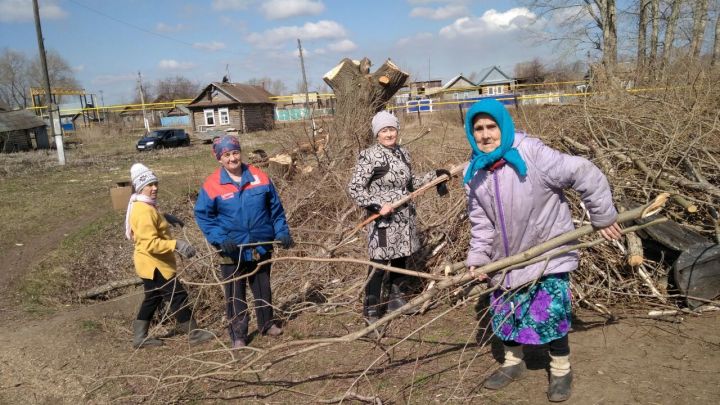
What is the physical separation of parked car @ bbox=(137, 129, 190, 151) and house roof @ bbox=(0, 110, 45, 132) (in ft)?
21.0

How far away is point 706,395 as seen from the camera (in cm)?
243

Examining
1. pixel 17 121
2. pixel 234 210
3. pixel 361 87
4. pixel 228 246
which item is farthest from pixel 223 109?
pixel 228 246

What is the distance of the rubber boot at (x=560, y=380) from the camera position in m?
2.51

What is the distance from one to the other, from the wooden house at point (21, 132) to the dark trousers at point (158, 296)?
78.8 ft

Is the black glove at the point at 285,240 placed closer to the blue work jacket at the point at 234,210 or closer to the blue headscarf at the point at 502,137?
the blue work jacket at the point at 234,210

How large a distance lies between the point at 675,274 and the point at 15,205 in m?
10.5

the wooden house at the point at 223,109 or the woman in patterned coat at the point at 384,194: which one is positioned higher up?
the wooden house at the point at 223,109

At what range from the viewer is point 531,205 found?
2387 millimetres

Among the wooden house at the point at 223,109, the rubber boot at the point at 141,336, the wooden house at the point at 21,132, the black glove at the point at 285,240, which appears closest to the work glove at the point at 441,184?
the black glove at the point at 285,240

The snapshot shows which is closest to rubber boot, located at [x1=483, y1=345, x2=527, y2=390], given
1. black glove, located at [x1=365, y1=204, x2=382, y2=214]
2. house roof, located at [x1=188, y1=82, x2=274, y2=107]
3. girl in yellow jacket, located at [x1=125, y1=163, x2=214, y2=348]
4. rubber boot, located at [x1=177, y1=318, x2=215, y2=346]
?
black glove, located at [x1=365, y1=204, x2=382, y2=214]

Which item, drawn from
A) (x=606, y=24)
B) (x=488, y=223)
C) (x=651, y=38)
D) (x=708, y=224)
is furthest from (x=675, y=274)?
(x=606, y=24)

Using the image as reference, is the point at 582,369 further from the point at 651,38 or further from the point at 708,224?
the point at 651,38

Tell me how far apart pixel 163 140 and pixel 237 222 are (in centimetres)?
2325

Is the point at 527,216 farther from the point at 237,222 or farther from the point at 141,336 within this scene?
the point at 141,336
